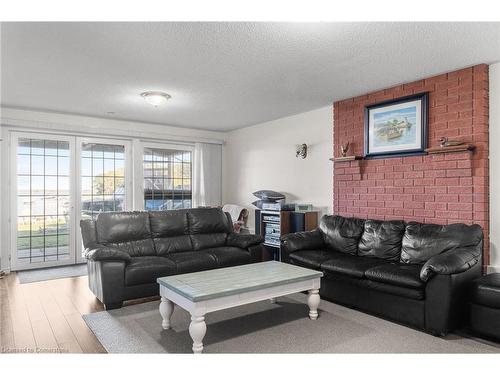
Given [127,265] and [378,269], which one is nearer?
[378,269]

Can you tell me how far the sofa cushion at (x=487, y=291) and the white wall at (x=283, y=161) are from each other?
237cm

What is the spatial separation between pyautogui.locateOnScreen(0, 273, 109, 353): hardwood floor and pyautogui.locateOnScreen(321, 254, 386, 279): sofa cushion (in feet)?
7.32

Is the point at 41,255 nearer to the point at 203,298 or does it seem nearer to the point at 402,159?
the point at 203,298

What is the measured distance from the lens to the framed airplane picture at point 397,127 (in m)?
3.95

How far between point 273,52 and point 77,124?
3.94 meters

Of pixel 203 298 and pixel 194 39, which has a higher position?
pixel 194 39

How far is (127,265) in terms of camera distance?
371 cm

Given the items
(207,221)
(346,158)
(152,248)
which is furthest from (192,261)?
(346,158)

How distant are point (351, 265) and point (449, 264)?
0.93 metres

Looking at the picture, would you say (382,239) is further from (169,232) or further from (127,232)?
(127,232)
